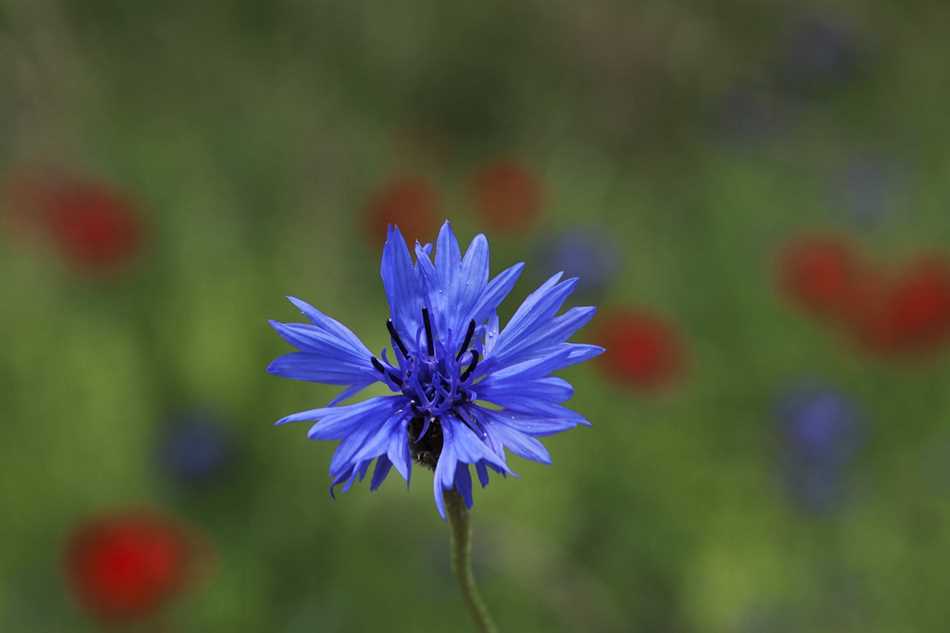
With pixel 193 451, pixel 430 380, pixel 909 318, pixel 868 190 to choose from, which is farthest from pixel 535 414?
pixel 868 190

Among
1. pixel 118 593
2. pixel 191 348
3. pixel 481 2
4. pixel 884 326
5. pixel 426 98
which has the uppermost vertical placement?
pixel 481 2

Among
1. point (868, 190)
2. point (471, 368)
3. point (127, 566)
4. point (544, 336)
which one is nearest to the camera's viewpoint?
point (544, 336)

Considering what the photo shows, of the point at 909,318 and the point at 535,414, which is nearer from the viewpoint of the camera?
the point at 535,414

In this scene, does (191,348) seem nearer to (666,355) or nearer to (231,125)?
(666,355)

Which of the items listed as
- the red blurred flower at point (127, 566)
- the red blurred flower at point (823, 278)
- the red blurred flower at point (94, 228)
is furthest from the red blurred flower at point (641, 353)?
the red blurred flower at point (94, 228)

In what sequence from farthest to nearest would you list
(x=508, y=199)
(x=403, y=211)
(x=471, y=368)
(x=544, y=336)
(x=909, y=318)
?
(x=508, y=199) < (x=403, y=211) < (x=909, y=318) < (x=471, y=368) < (x=544, y=336)

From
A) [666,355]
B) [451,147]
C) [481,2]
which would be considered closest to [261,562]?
[666,355]

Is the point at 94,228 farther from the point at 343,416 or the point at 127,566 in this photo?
the point at 343,416
